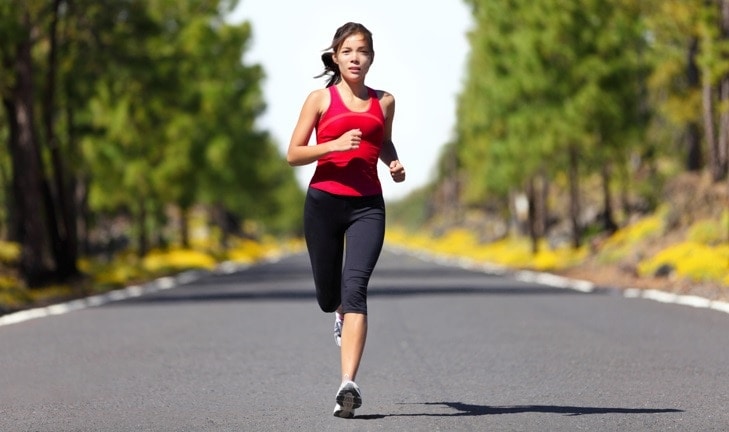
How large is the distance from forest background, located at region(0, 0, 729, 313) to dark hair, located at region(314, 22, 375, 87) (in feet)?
44.2

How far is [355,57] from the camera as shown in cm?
747

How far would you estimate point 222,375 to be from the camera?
10312mm

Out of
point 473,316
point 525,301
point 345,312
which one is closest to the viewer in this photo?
point 345,312

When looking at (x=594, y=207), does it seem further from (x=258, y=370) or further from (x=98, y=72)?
(x=258, y=370)

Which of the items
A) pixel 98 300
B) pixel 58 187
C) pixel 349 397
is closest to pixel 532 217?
pixel 58 187

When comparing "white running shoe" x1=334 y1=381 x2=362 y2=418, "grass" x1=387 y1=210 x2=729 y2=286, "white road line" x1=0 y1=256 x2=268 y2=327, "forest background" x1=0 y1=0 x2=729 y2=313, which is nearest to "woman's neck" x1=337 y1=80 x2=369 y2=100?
"white running shoe" x1=334 y1=381 x2=362 y2=418

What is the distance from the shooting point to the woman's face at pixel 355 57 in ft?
24.5

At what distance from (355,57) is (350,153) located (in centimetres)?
52

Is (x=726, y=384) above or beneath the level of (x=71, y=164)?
beneath

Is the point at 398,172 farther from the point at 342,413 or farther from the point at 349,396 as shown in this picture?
the point at 342,413

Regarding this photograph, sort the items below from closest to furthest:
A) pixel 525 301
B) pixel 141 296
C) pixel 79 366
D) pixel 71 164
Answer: pixel 79 366, pixel 525 301, pixel 141 296, pixel 71 164

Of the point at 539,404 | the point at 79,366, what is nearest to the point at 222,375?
the point at 79,366

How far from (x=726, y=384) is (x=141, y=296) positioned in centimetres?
1620

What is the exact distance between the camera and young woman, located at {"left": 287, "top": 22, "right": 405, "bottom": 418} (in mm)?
7512
